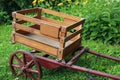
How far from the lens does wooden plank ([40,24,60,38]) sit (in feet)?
13.1

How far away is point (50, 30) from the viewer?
159 inches

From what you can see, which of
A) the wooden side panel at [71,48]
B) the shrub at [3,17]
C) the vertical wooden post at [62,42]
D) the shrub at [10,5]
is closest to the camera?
the vertical wooden post at [62,42]

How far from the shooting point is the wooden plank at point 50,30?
13.1 ft

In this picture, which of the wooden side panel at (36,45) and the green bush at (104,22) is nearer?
the wooden side panel at (36,45)

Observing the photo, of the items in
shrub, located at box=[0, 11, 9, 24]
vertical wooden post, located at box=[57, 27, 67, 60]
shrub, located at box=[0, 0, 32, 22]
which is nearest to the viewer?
vertical wooden post, located at box=[57, 27, 67, 60]

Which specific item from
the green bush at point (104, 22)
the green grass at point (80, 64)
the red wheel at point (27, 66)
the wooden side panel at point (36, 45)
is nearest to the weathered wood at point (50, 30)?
the wooden side panel at point (36, 45)

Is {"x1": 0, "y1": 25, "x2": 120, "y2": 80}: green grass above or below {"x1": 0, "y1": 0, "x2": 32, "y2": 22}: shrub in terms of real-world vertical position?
below

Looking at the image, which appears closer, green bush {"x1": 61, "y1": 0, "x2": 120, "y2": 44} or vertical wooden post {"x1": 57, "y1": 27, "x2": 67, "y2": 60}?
vertical wooden post {"x1": 57, "y1": 27, "x2": 67, "y2": 60}

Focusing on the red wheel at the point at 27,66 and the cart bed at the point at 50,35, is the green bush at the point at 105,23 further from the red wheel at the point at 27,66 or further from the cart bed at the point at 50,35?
the red wheel at the point at 27,66

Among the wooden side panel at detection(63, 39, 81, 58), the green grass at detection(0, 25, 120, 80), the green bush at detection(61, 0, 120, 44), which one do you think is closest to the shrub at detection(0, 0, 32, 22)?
the green grass at detection(0, 25, 120, 80)

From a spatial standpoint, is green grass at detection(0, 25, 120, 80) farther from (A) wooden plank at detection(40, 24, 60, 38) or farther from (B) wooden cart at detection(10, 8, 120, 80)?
(A) wooden plank at detection(40, 24, 60, 38)

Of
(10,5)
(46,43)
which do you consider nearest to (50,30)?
(46,43)

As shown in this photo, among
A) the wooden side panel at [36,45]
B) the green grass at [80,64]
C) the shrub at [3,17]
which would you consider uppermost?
the wooden side panel at [36,45]

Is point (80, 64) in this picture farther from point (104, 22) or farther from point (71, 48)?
point (104, 22)
